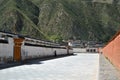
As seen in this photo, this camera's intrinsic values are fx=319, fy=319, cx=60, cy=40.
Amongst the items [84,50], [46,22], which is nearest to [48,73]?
[84,50]

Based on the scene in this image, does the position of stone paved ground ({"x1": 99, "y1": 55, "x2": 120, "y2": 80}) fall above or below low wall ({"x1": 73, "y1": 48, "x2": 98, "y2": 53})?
above

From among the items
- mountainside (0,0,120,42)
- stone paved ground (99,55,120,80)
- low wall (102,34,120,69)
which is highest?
mountainside (0,0,120,42)

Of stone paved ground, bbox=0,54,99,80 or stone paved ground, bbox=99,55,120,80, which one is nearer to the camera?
stone paved ground, bbox=99,55,120,80

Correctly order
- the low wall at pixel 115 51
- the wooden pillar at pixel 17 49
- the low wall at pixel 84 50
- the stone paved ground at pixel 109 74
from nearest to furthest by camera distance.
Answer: the stone paved ground at pixel 109 74
the low wall at pixel 115 51
the wooden pillar at pixel 17 49
the low wall at pixel 84 50

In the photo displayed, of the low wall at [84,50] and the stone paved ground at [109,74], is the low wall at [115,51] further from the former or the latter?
the low wall at [84,50]

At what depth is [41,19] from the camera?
180625 millimetres

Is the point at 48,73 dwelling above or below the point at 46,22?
below

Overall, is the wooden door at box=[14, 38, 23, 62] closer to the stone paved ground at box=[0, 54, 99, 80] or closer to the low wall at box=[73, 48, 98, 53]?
the stone paved ground at box=[0, 54, 99, 80]

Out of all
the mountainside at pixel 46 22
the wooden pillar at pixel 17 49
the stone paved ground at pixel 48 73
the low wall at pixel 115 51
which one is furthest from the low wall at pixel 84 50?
the stone paved ground at pixel 48 73

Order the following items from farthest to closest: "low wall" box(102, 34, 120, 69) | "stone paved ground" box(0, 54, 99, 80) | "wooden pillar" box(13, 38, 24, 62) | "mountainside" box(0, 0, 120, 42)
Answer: "mountainside" box(0, 0, 120, 42)
"wooden pillar" box(13, 38, 24, 62)
"low wall" box(102, 34, 120, 69)
"stone paved ground" box(0, 54, 99, 80)

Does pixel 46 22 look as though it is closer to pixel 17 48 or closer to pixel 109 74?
pixel 17 48

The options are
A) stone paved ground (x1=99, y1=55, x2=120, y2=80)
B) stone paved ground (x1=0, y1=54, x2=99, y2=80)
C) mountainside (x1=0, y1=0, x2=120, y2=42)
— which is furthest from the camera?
mountainside (x1=0, y1=0, x2=120, y2=42)

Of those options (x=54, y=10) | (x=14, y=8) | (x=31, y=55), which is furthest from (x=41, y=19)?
(x=31, y=55)

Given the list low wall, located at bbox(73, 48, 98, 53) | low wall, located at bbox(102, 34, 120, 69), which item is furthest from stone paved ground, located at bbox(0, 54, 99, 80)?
low wall, located at bbox(73, 48, 98, 53)
